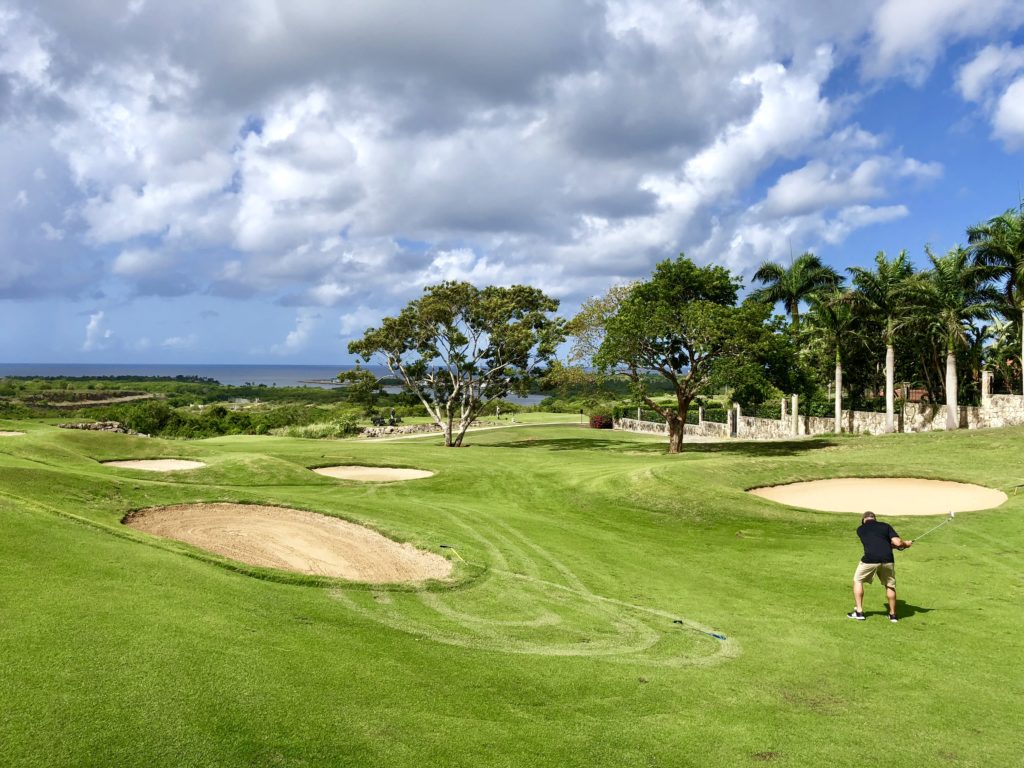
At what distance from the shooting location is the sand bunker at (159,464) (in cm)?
3025

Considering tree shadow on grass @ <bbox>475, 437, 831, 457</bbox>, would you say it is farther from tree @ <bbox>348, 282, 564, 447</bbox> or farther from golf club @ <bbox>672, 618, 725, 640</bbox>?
golf club @ <bbox>672, 618, 725, 640</bbox>

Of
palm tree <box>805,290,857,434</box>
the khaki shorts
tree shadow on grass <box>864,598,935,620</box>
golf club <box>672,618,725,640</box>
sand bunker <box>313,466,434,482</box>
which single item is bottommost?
tree shadow on grass <box>864,598,935,620</box>

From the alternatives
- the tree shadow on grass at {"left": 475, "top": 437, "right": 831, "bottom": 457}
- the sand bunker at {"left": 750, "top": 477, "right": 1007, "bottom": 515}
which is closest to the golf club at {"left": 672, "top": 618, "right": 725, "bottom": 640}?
the sand bunker at {"left": 750, "top": 477, "right": 1007, "bottom": 515}

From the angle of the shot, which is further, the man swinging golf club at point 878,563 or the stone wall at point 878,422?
the stone wall at point 878,422

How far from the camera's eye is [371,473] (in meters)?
33.3

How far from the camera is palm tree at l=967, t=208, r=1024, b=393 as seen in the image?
140 ft

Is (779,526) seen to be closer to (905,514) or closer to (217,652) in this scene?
(905,514)

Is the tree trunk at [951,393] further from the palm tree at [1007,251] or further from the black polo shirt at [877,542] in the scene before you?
the black polo shirt at [877,542]

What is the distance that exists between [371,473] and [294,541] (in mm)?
16950

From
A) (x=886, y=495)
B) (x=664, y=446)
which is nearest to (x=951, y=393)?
(x=664, y=446)

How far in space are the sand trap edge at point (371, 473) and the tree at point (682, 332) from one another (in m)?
14.8

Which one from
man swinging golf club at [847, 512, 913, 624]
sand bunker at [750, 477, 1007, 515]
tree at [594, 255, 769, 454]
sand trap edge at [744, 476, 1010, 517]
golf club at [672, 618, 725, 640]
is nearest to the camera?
golf club at [672, 618, 725, 640]

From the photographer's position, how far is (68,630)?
7.18m

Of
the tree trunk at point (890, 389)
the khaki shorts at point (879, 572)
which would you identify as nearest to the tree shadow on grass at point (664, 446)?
the tree trunk at point (890, 389)
